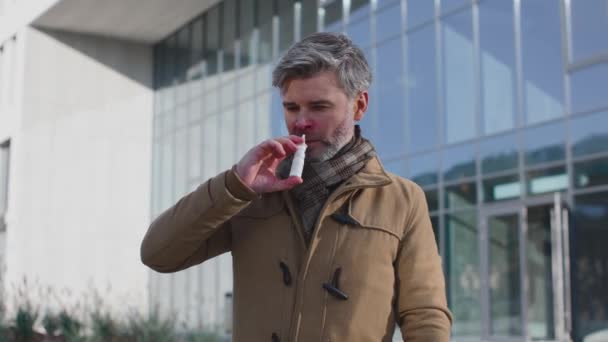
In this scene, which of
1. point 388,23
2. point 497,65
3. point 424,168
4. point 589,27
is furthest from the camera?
point 388,23

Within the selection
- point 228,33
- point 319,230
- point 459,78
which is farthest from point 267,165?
point 228,33

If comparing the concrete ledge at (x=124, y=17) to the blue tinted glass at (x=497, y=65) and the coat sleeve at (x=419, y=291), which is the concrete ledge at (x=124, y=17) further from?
the coat sleeve at (x=419, y=291)

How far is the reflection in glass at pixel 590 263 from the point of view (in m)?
11.5

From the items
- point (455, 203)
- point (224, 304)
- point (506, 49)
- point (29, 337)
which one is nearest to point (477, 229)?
point (455, 203)

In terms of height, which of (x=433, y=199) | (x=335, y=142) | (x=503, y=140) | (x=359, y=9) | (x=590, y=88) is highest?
(x=359, y=9)

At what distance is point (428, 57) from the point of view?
1545 cm

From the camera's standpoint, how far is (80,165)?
84.5ft

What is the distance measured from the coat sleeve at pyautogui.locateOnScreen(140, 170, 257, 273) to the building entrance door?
10.6 meters

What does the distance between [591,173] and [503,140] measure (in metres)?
1.85

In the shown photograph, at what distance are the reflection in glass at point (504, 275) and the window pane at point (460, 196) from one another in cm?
56

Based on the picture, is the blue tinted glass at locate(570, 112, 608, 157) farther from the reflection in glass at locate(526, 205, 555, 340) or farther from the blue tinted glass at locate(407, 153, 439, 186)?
the blue tinted glass at locate(407, 153, 439, 186)

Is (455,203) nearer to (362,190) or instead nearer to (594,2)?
(594,2)

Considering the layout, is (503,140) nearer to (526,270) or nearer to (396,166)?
(526,270)

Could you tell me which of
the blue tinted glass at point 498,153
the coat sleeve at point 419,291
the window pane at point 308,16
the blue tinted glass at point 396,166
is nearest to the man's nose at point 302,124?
the coat sleeve at point 419,291
